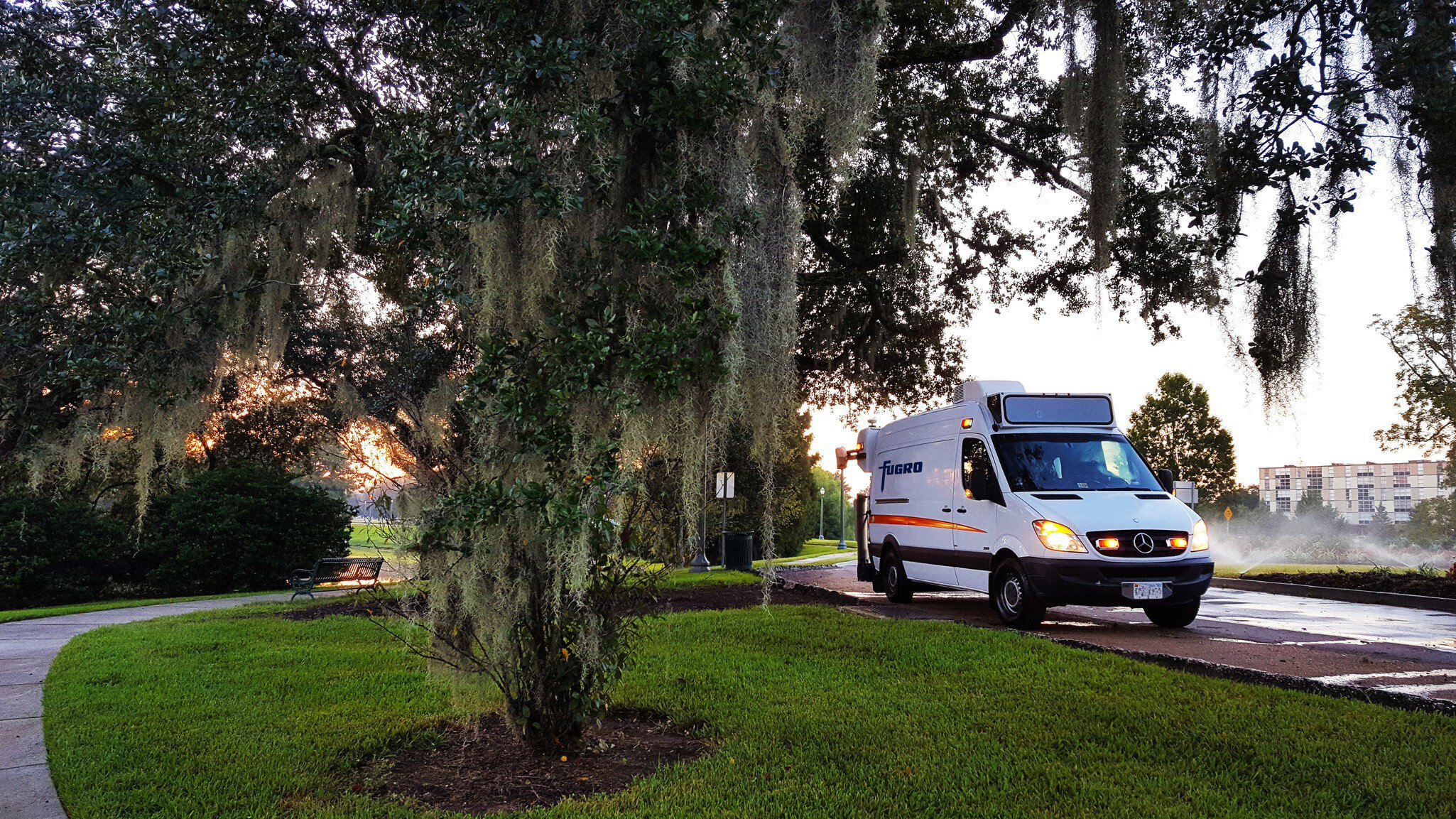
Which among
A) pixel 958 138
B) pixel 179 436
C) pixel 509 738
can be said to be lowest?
pixel 509 738

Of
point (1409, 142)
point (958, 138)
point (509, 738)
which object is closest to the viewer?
point (1409, 142)

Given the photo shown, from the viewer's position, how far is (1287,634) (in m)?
9.23

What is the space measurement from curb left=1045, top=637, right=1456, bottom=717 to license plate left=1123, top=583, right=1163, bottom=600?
1.46m

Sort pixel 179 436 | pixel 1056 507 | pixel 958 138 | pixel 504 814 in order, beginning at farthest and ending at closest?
1. pixel 958 138
2. pixel 1056 507
3. pixel 179 436
4. pixel 504 814

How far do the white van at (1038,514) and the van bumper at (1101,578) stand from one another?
0.01m

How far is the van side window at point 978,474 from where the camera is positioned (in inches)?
392

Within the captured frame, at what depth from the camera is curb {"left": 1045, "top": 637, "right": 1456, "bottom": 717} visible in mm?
5473

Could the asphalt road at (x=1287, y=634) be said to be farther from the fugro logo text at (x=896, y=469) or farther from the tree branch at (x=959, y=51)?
the tree branch at (x=959, y=51)

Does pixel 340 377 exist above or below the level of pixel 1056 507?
above

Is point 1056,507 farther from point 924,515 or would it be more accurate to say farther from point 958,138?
point 958,138

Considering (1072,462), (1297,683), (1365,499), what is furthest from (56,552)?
(1365,499)

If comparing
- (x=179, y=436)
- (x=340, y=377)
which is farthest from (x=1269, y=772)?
(x=340, y=377)

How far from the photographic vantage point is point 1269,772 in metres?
4.25

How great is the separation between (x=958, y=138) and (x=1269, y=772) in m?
8.96
